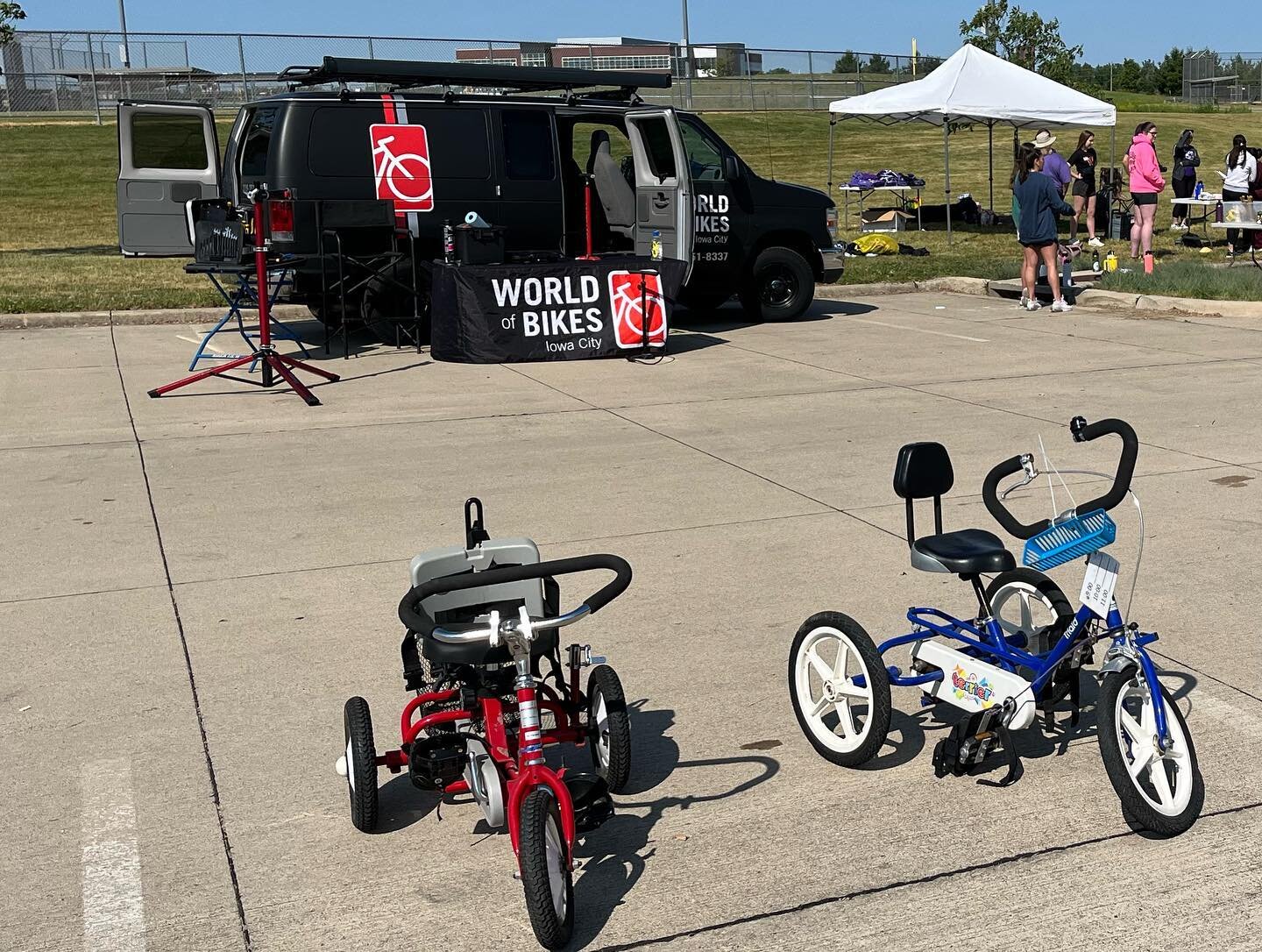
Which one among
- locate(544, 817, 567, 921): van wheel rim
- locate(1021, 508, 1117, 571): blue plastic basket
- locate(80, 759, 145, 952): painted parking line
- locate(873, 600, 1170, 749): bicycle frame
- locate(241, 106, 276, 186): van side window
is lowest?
locate(80, 759, 145, 952): painted parking line

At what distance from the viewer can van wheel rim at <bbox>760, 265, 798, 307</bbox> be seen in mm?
15094

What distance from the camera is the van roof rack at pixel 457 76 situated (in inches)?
490

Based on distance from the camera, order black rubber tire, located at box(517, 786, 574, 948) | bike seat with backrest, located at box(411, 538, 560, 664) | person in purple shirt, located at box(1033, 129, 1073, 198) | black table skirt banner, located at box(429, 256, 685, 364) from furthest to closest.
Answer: person in purple shirt, located at box(1033, 129, 1073, 198) → black table skirt banner, located at box(429, 256, 685, 364) → bike seat with backrest, located at box(411, 538, 560, 664) → black rubber tire, located at box(517, 786, 574, 948)

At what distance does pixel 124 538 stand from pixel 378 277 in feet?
20.2

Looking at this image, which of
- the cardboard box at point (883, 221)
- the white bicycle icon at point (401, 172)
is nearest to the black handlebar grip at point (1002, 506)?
the white bicycle icon at point (401, 172)

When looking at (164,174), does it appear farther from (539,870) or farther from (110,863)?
(539,870)

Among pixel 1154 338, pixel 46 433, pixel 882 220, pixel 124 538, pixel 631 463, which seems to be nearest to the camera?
pixel 124 538

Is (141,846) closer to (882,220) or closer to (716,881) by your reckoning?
(716,881)

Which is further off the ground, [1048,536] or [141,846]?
[1048,536]

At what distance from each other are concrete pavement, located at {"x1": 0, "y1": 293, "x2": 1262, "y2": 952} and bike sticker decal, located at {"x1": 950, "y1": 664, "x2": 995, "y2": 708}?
0.96ft

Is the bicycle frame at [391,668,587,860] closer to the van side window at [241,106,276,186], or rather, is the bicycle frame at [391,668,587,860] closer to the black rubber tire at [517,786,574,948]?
the black rubber tire at [517,786,574,948]

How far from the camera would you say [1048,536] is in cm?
405

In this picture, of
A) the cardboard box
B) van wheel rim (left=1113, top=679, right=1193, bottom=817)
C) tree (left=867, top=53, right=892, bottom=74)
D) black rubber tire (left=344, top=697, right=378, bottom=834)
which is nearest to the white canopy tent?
the cardboard box

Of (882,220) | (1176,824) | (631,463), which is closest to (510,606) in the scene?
(1176,824)
